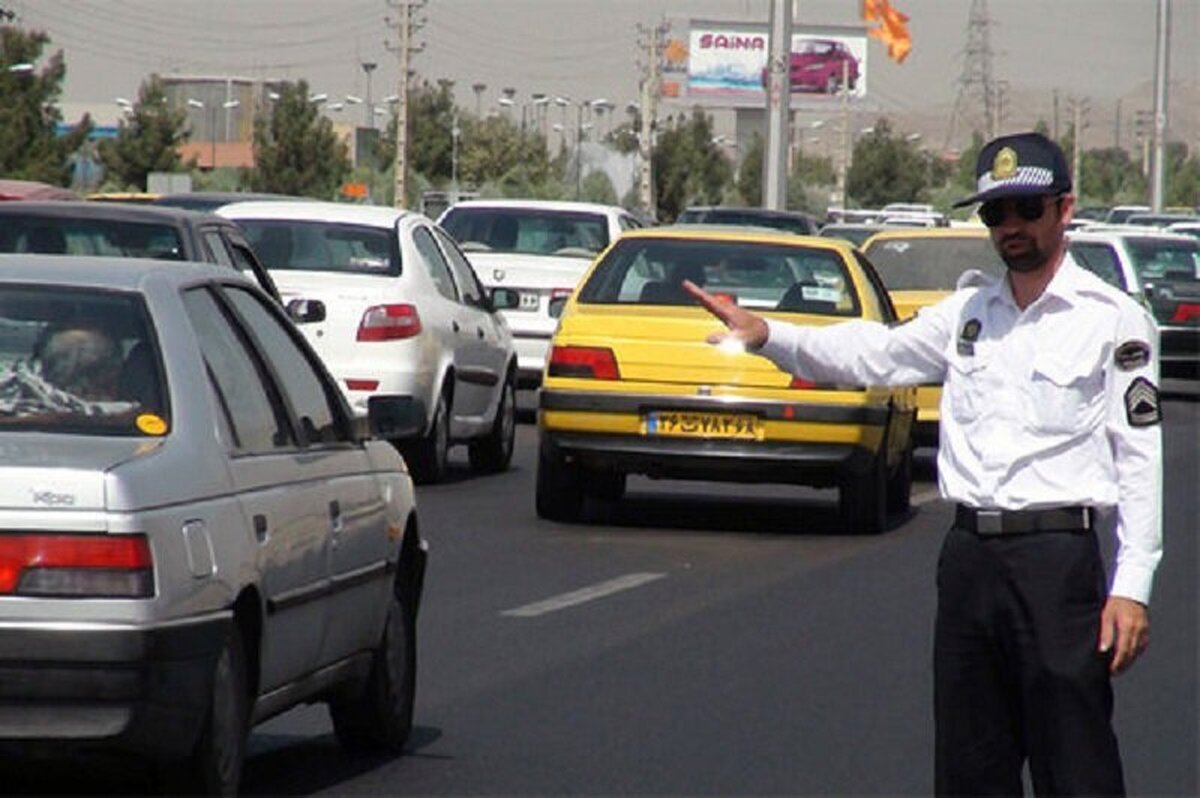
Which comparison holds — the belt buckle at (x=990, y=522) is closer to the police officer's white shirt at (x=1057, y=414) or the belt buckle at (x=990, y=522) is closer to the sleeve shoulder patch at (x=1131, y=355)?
the police officer's white shirt at (x=1057, y=414)

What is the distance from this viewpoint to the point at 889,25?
110250 mm

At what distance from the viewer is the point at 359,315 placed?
18641 mm

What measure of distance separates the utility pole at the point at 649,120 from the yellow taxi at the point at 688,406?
231 feet

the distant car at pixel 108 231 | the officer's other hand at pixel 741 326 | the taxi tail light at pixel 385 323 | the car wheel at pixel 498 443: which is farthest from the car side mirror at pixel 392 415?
the car wheel at pixel 498 443

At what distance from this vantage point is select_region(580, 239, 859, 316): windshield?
17031 millimetres

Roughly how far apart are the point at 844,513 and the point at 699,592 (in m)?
3.12

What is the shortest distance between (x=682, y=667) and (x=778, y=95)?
40.1 metres

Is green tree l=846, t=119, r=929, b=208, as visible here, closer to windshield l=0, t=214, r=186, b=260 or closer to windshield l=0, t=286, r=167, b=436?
windshield l=0, t=214, r=186, b=260

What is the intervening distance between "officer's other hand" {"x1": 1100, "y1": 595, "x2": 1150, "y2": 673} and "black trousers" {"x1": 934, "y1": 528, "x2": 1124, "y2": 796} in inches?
1.6

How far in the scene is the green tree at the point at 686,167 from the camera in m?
105

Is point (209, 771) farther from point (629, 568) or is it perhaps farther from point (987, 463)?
point (629, 568)

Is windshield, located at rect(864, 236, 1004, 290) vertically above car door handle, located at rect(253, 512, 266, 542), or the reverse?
windshield, located at rect(864, 236, 1004, 290)

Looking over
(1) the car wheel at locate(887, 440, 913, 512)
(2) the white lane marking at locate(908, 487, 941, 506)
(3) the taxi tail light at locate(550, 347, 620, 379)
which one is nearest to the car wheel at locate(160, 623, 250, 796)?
(3) the taxi tail light at locate(550, 347, 620, 379)

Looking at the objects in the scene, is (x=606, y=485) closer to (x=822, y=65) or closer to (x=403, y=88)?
(x=403, y=88)
